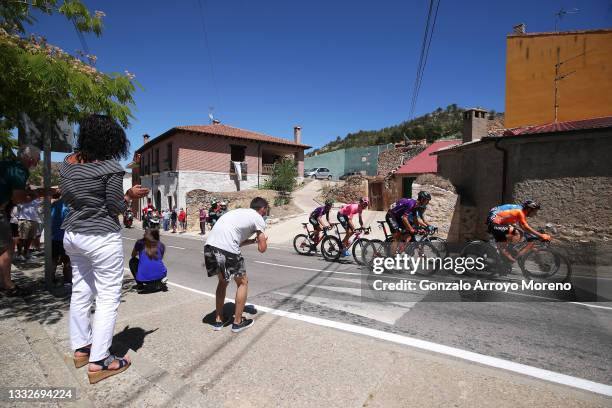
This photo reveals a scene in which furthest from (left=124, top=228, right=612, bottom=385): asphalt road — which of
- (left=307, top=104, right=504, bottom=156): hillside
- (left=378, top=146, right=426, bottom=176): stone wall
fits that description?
(left=307, top=104, right=504, bottom=156): hillside

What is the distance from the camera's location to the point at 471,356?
3.15 metres

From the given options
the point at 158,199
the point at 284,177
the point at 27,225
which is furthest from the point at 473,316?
the point at 158,199

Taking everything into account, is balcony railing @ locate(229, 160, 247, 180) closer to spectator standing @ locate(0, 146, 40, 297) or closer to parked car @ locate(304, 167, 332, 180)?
parked car @ locate(304, 167, 332, 180)

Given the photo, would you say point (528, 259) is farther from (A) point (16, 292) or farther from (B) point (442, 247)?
(A) point (16, 292)

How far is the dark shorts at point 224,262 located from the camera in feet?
11.8

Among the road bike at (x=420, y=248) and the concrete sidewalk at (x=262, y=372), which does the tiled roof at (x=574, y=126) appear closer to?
the road bike at (x=420, y=248)

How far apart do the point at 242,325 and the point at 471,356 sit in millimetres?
2367

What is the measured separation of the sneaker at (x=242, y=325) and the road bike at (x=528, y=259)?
203 inches

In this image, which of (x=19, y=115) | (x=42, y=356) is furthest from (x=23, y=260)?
(x=42, y=356)

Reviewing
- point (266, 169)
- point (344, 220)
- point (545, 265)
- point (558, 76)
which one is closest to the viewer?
point (545, 265)

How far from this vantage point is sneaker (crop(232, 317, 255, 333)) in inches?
144

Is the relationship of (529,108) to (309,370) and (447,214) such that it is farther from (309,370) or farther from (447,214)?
(309,370)

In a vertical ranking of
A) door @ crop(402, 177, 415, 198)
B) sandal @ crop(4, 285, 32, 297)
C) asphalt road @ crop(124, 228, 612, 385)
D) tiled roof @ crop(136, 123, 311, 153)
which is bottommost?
asphalt road @ crop(124, 228, 612, 385)

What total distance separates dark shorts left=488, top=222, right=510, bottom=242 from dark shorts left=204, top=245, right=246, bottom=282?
5.42m
